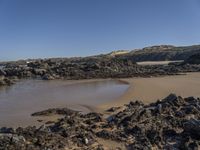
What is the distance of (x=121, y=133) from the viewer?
30.8 ft

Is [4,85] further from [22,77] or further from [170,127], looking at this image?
[170,127]

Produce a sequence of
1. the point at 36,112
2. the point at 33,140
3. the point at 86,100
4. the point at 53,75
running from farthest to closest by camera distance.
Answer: the point at 53,75, the point at 86,100, the point at 36,112, the point at 33,140

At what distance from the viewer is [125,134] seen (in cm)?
930

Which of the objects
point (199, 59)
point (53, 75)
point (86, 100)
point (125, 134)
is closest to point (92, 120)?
point (125, 134)

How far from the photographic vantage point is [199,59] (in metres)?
48.2

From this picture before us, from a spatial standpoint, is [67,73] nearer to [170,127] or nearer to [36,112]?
[36,112]

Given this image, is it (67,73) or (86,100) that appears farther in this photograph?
(67,73)

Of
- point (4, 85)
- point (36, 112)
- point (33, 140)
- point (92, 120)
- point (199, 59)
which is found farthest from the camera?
point (199, 59)

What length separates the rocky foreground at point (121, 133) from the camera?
8.22m

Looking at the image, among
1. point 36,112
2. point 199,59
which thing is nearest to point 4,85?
point 36,112

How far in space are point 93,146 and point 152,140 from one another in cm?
142

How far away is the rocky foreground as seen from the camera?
8.22 meters

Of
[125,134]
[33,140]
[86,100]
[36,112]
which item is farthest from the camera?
[86,100]

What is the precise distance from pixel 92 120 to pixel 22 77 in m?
29.3
